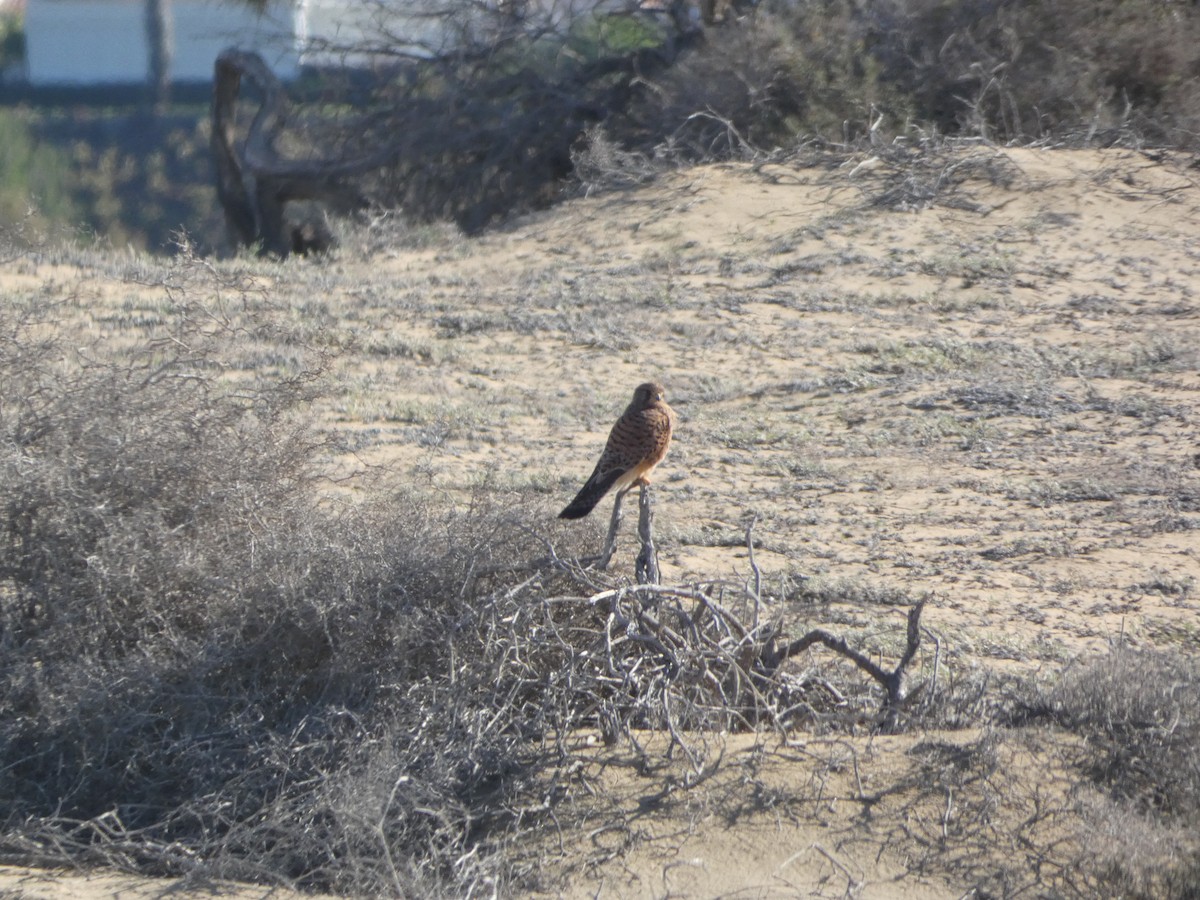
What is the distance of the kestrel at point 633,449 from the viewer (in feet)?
15.6

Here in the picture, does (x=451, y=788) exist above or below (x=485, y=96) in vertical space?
below

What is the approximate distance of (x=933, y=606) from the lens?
513cm

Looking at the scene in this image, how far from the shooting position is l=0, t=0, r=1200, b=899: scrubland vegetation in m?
3.66

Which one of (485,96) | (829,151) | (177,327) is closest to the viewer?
(177,327)

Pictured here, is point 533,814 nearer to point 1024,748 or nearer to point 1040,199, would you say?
point 1024,748

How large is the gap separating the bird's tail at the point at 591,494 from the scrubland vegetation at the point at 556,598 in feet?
0.23

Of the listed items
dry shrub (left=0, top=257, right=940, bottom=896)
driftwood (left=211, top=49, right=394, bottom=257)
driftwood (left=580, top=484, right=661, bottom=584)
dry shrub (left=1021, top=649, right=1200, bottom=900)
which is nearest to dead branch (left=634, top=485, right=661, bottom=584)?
driftwood (left=580, top=484, right=661, bottom=584)

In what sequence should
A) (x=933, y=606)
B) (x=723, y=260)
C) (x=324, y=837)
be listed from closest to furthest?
(x=324, y=837) < (x=933, y=606) < (x=723, y=260)

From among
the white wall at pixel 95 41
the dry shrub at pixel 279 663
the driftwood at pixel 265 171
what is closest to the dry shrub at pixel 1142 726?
the dry shrub at pixel 279 663

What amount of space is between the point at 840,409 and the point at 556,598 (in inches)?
138

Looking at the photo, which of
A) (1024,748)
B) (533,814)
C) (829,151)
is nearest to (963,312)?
(829,151)

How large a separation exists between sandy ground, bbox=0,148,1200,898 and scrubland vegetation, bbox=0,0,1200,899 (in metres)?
0.03

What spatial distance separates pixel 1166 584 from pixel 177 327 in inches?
144

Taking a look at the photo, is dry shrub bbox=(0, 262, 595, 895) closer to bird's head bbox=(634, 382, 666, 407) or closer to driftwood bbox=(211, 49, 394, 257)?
bird's head bbox=(634, 382, 666, 407)
